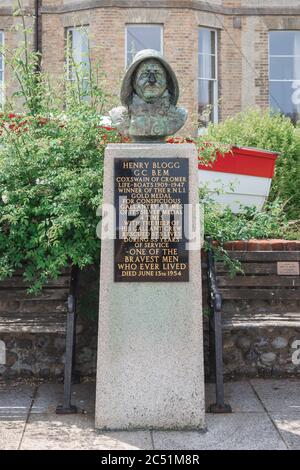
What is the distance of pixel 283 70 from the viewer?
1731 centimetres

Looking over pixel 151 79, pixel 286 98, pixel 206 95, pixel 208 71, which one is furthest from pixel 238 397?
pixel 286 98

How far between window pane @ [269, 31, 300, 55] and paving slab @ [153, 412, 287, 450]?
45.9 ft

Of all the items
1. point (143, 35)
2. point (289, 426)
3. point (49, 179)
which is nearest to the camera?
point (289, 426)

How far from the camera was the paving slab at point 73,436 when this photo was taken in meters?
4.52

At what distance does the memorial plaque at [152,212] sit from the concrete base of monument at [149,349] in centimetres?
13

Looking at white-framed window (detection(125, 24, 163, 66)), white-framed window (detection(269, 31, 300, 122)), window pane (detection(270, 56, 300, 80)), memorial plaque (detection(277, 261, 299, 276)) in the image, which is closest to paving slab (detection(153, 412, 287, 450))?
memorial plaque (detection(277, 261, 299, 276))

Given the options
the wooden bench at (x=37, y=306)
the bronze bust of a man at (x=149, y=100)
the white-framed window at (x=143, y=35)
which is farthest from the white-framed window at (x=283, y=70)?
the wooden bench at (x=37, y=306)

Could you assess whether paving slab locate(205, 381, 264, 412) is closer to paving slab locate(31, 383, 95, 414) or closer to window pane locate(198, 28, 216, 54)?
paving slab locate(31, 383, 95, 414)

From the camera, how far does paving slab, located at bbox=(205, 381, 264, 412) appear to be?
17.5 feet

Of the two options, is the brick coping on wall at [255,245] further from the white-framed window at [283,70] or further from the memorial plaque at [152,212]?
the white-framed window at [283,70]

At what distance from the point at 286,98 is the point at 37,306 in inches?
513

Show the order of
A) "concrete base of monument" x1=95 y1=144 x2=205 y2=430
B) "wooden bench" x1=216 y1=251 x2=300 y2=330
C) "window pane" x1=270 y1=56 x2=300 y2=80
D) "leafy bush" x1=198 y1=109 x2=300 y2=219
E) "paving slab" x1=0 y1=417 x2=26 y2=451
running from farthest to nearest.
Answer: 1. "window pane" x1=270 y1=56 x2=300 y2=80
2. "leafy bush" x1=198 y1=109 x2=300 y2=219
3. "wooden bench" x1=216 y1=251 x2=300 y2=330
4. "concrete base of monument" x1=95 y1=144 x2=205 y2=430
5. "paving slab" x1=0 y1=417 x2=26 y2=451

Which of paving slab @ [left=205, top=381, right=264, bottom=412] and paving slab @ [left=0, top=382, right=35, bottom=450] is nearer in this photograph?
paving slab @ [left=0, top=382, right=35, bottom=450]

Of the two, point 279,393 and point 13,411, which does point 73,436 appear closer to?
point 13,411
